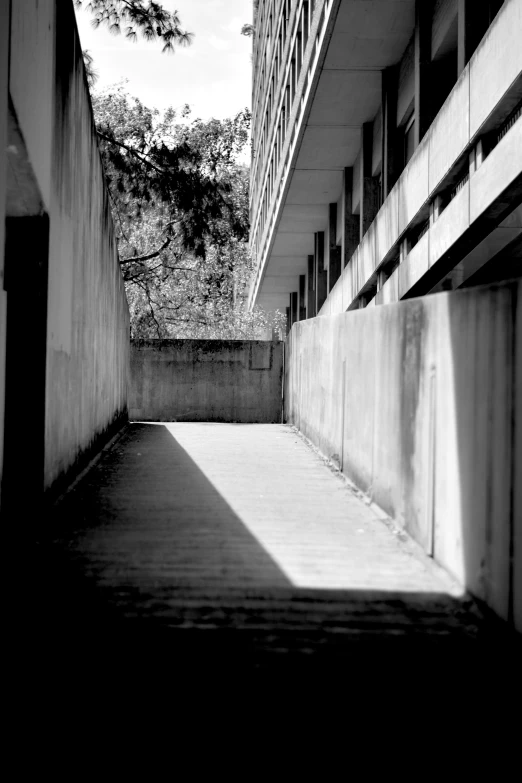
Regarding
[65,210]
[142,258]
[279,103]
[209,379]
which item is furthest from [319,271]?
[65,210]

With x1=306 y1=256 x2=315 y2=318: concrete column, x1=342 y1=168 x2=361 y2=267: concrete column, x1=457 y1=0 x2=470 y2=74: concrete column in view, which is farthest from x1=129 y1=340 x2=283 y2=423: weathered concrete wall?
x1=457 y1=0 x2=470 y2=74: concrete column

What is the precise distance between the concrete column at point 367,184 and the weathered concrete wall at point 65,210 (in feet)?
22.2

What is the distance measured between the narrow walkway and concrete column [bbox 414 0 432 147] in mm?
6172

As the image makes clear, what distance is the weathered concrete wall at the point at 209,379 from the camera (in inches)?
958

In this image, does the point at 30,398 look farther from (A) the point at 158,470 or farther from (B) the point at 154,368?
(B) the point at 154,368

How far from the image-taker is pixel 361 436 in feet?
30.0

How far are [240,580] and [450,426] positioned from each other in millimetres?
1563

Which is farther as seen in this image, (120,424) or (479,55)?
(120,424)

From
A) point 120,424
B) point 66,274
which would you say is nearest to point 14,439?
point 66,274

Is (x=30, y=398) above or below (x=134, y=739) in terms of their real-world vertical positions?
above

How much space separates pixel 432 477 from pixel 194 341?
19.0 metres

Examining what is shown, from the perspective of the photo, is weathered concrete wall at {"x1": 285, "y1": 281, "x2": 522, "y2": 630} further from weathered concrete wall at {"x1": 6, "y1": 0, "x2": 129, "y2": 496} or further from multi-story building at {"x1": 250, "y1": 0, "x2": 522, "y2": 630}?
weathered concrete wall at {"x1": 6, "y1": 0, "x2": 129, "y2": 496}

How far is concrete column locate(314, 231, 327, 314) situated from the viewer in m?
26.9

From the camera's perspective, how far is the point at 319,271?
89.7 ft
